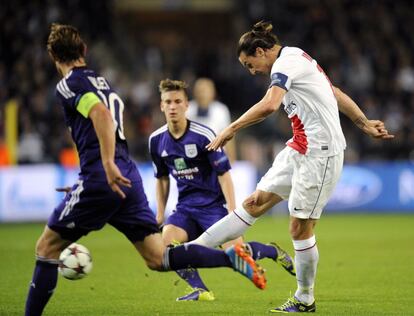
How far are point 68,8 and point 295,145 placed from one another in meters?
15.9

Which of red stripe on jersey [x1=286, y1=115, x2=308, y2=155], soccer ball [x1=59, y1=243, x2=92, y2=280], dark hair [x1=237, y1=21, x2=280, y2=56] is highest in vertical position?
dark hair [x1=237, y1=21, x2=280, y2=56]

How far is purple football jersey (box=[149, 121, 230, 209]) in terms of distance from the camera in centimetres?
810

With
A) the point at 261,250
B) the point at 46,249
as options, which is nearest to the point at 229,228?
the point at 261,250

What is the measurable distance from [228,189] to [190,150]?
0.56 meters

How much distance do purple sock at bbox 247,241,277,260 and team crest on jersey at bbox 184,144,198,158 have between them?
1206mm

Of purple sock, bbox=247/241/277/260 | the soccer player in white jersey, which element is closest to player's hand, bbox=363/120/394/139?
the soccer player in white jersey

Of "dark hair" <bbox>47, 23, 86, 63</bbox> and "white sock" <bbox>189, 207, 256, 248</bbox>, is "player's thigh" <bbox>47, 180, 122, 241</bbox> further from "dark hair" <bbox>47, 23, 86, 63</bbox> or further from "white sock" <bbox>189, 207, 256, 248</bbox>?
"white sock" <bbox>189, 207, 256, 248</bbox>

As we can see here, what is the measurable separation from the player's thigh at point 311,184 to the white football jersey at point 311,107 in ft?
0.22

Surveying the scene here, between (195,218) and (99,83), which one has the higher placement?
(99,83)

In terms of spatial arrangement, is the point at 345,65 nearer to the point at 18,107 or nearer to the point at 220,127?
the point at 18,107

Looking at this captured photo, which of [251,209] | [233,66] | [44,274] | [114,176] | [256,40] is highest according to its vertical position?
[233,66]

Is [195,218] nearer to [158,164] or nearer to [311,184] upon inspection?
[158,164]

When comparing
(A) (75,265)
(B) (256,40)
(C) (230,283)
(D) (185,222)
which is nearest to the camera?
(B) (256,40)

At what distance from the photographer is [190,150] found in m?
8.10
